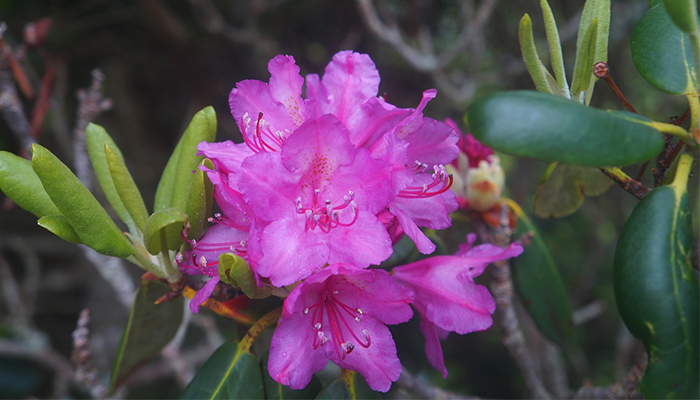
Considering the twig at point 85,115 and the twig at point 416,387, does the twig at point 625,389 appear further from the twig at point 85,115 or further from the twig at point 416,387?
the twig at point 85,115

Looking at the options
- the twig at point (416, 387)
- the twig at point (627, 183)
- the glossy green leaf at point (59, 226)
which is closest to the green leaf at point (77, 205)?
the glossy green leaf at point (59, 226)

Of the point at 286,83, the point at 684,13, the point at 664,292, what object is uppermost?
the point at 684,13

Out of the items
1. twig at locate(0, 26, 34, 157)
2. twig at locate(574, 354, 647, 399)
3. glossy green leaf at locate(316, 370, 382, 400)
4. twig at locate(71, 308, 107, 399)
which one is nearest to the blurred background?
twig at locate(0, 26, 34, 157)

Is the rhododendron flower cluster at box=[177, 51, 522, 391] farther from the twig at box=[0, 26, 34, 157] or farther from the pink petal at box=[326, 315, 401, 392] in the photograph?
the twig at box=[0, 26, 34, 157]

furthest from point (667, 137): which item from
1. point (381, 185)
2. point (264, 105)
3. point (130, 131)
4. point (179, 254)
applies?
point (130, 131)

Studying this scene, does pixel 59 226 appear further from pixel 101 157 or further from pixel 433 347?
pixel 433 347

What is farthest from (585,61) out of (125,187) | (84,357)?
(84,357)

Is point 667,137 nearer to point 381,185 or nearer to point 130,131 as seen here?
point 381,185
